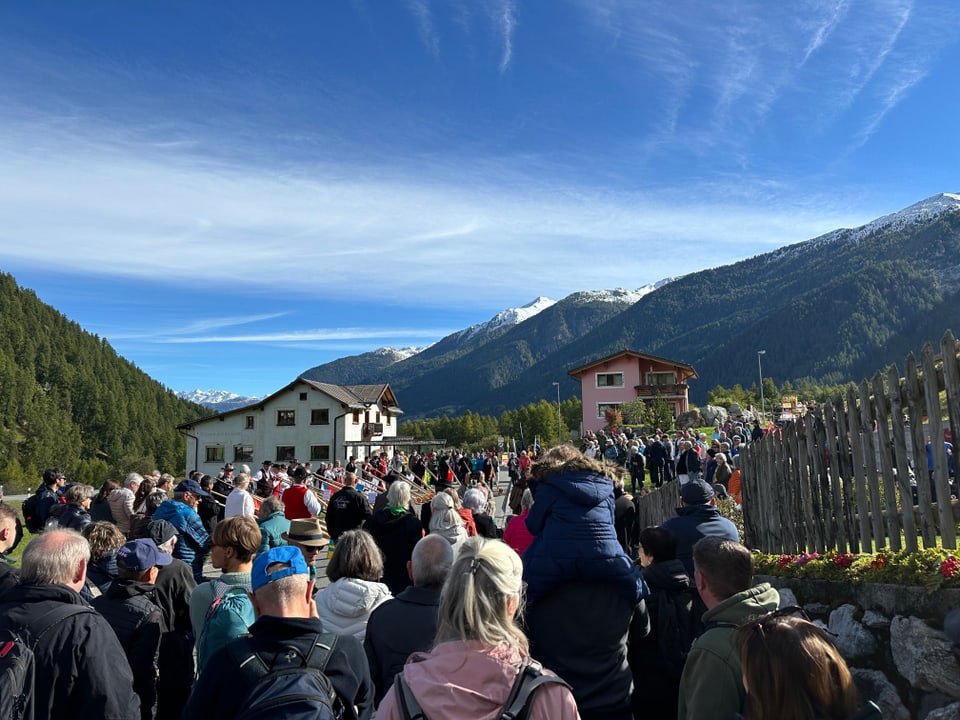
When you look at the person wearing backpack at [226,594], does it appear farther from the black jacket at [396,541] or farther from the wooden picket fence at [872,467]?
the wooden picket fence at [872,467]

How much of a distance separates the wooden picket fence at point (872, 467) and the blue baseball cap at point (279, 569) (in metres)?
3.71

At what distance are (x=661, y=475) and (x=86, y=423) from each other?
138750mm

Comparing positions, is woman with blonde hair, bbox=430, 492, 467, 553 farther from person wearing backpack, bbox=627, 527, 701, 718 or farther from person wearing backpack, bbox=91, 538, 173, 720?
person wearing backpack, bbox=91, 538, 173, 720

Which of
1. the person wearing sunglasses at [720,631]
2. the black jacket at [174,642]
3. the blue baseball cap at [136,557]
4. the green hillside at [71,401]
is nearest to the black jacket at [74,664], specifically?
the blue baseball cap at [136,557]

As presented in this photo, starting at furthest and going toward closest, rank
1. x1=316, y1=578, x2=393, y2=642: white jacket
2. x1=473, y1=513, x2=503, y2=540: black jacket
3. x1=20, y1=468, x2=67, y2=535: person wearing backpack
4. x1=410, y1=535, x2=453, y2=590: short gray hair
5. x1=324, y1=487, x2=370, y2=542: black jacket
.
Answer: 1. x1=20, y1=468, x2=67, y2=535: person wearing backpack
2. x1=324, y1=487, x2=370, y2=542: black jacket
3. x1=473, y1=513, x2=503, y2=540: black jacket
4. x1=316, y1=578, x2=393, y2=642: white jacket
5. x1=410, y1=535, x2=453, y2=590: short gray hair

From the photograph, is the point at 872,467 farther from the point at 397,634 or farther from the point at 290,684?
the point at 290,684

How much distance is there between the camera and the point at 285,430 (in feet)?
193

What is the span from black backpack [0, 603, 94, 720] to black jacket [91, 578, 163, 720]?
0.75 m

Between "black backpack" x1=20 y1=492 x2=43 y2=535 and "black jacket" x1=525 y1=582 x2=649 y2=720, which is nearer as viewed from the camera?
"black jacket" x1=525 y1=582 x2=649 y2=720

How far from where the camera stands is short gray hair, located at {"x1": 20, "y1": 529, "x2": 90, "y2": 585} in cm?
330

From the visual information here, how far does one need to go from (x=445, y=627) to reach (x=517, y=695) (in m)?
0.33

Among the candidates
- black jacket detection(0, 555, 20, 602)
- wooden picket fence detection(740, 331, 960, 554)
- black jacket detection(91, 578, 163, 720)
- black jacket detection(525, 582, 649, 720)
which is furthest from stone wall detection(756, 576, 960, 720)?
black jacket detection(0, 555, 20, 602)

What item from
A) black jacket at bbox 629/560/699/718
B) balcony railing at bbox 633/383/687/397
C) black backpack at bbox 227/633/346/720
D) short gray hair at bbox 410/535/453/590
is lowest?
black jacket at bbox 629/560/699/718

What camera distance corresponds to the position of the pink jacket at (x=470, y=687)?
2.15 m
